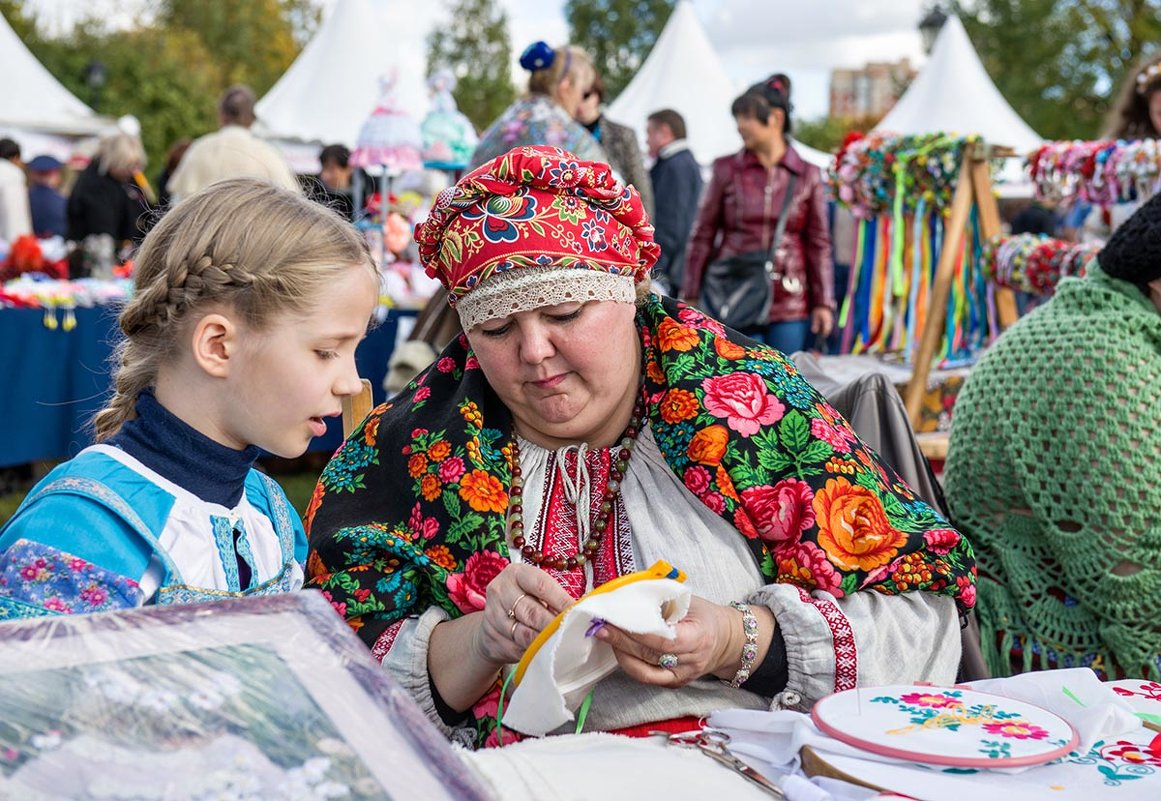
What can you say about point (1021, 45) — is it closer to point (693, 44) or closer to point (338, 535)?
point (693, 44)

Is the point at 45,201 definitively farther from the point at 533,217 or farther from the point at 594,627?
the point at 594,627

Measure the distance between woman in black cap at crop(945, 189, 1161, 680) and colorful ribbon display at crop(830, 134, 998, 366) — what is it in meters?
1.79

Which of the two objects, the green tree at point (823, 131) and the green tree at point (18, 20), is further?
the green tree at point (823, 131)

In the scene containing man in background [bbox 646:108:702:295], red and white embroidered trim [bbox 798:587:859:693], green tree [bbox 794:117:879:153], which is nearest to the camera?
red and white embroidered trim [bbox 798:587:859:693]

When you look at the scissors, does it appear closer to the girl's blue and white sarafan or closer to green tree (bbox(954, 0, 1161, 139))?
the girl's blue and white sarafan

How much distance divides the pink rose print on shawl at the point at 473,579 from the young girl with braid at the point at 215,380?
0.28 meters

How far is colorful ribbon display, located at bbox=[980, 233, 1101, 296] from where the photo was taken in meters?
3.70

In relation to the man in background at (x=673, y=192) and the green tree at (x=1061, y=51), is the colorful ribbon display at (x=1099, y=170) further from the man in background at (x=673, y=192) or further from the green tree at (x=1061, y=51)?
the green tree at (x=1061, y=51)

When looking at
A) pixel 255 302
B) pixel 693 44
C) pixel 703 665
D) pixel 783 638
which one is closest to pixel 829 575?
pixel 783 638

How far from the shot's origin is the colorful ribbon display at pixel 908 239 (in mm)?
4387

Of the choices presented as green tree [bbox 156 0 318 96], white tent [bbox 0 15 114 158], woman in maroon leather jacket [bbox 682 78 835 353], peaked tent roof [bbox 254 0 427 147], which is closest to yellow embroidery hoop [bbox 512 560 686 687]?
woman in maroon leather jacket [bbox 682 78 835 353]

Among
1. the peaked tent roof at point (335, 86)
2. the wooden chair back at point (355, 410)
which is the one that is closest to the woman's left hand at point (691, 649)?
the wooden chair back at point (355, 410)

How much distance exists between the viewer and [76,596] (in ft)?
4.85

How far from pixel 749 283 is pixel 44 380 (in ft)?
11.3
